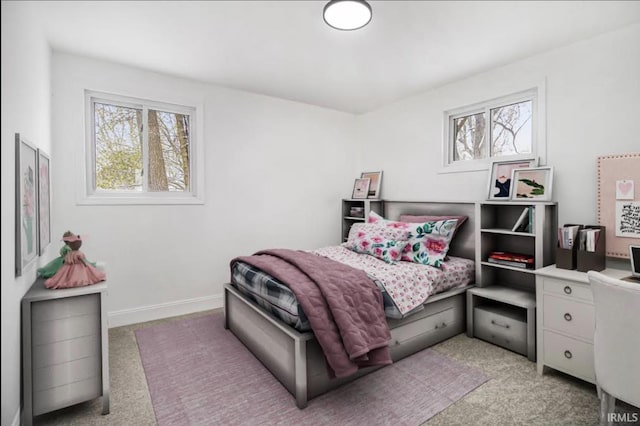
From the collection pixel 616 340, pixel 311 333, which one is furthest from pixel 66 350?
pixel 616 340

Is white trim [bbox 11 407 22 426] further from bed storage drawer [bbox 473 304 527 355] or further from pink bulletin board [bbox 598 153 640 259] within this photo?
pink bulletin board [bbox 598 153 640 259]

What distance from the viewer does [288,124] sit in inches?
172

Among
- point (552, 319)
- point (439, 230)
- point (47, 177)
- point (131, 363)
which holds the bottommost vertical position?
point (131, 363)

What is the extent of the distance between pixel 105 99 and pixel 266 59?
1663mm

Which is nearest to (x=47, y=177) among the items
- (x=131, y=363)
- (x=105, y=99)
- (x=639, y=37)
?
(x=105, y=99)

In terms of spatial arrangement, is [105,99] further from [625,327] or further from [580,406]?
[580,406]

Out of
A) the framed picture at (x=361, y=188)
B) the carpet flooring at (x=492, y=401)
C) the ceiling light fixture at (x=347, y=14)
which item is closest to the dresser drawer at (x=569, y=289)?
the carpet flooring at (x=492, y=401)

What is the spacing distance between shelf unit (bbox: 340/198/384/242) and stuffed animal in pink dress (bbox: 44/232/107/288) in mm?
3118

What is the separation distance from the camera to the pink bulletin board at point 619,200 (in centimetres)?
241

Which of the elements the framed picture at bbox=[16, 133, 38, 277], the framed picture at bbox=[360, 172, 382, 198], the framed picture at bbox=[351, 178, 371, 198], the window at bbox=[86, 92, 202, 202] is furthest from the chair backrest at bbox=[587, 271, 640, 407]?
the window at bbox=[86, 92, 202, 202]

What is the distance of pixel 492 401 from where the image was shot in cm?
200

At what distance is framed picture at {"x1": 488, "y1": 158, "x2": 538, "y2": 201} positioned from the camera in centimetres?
309

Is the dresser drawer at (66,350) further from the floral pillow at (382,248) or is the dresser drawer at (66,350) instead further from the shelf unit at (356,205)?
the shelf unit at (356,205)

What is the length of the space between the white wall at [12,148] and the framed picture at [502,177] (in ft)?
11.7
